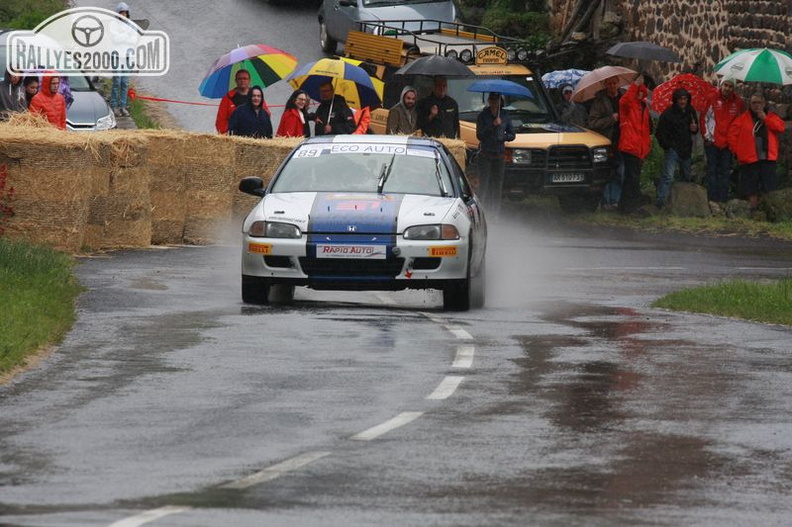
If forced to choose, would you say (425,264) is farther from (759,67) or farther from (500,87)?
(759,67)

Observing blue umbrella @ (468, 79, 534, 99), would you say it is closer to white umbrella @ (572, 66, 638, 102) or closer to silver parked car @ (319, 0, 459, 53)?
white umbrella @ (572, 66, 638, 102)

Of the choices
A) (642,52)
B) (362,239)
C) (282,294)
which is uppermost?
(642,52)

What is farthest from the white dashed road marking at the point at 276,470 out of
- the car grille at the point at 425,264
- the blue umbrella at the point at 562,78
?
the blue umbrella at the point at 562,78

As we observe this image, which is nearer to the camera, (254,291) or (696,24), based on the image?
(254,291)

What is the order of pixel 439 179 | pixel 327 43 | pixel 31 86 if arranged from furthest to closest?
pixel 327 43 < pixel 31 86 < pixel 439 179

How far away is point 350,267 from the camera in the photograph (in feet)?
52.8

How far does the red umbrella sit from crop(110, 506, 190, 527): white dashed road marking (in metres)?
22.2

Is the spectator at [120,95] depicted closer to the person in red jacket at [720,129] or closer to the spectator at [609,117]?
the spectator at [609,117]

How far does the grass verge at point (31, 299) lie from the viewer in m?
12.8

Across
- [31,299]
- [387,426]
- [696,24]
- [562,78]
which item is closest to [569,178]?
[562,78]

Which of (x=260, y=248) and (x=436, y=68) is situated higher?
(x=436, y=68)

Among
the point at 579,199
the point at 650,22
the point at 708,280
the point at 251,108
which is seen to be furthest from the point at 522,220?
the point at 650,22

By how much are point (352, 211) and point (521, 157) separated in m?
11.4

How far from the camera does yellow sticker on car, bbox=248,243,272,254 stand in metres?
16.1
